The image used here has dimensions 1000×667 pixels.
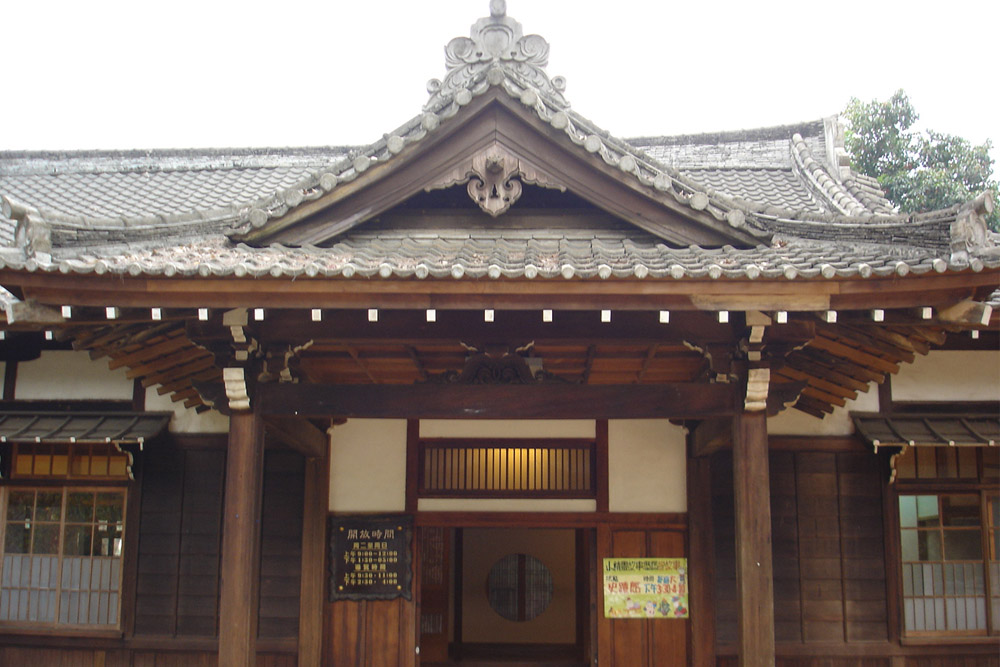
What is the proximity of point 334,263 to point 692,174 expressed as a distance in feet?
19.5

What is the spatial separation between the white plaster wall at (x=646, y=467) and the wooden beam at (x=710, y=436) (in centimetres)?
29

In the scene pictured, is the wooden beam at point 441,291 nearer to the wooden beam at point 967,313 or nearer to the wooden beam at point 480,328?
the wooden beam at point 967,313

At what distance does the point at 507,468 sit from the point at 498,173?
10.2 feet

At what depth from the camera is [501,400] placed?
5.61m

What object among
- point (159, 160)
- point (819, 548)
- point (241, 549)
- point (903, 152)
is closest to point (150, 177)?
point (159, 160)

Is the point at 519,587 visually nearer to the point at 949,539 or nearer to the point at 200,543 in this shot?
the point at 200,543

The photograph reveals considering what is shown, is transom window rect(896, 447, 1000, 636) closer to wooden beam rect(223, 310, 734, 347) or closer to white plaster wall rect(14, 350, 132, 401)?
wooden beam rect(223, 310, 734, 347)

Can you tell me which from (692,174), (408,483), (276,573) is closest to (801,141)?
(692,174)

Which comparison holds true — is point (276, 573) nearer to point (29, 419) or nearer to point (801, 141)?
point (29, 419)

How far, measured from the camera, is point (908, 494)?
7.57 meters

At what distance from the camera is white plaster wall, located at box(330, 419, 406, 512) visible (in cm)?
785

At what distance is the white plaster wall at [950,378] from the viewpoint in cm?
761

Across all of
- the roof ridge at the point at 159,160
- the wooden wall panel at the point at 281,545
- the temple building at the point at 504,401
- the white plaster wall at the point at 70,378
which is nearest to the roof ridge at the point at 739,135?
the temple building at the point at 504,401

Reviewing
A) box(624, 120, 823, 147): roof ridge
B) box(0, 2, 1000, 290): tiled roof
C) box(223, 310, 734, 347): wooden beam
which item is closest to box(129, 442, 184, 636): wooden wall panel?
box(0, 2, 1000, 290): tiled roof
